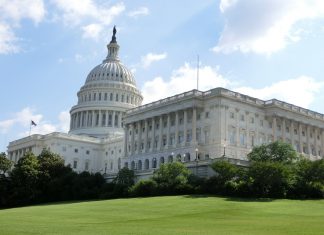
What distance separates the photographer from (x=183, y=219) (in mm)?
49750

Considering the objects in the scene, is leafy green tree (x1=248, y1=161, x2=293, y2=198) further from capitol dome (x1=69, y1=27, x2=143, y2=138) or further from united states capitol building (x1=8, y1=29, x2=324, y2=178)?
capitol dome (x1=69, y1=27, x2=143, y2=138)

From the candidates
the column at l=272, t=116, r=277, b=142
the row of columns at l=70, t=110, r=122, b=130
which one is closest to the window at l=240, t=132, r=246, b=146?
the column at l=272, t=116, r=277, b=142

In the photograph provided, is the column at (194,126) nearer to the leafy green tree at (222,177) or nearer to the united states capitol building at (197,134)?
the united states capitol building at (197,134)

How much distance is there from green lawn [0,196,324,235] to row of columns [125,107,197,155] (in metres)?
43.8

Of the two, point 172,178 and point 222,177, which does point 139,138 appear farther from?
point 222,177

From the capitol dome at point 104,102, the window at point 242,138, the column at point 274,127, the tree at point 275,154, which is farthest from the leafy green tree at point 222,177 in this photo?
the capitol dome at point 104,102

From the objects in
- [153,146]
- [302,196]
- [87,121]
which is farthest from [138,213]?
[87,121]

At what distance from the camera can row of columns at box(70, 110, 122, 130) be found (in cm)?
18412

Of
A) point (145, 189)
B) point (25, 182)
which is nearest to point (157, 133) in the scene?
point (25, 182)

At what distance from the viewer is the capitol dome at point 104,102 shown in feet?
602

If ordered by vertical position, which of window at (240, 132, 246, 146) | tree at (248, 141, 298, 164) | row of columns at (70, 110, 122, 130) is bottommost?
tree at (248, 141, 298, 164)

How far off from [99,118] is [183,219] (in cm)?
13754

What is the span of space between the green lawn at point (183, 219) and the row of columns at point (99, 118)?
111870 mm

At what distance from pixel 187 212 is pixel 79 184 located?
45189mm
